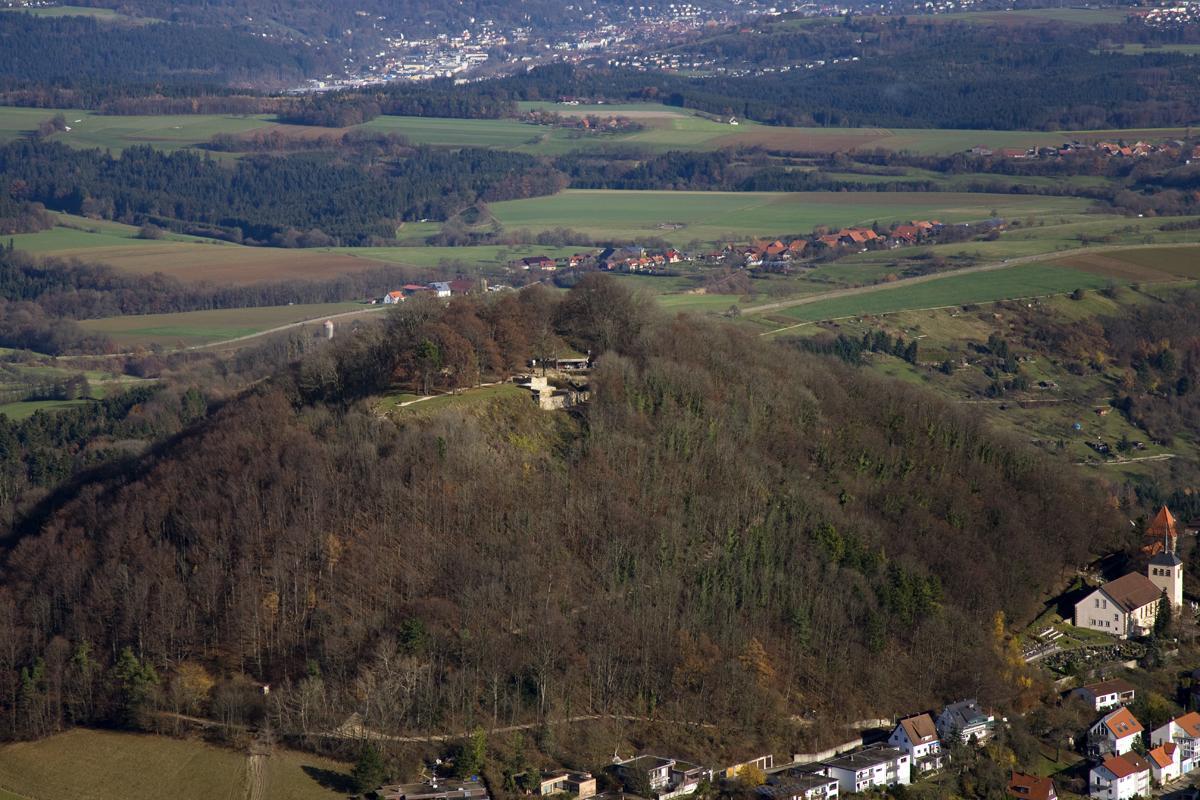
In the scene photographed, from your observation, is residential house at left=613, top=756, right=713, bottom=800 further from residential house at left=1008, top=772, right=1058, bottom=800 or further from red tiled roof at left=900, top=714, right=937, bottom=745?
residential house at left=1008, top=772, right=1058, bottom=800

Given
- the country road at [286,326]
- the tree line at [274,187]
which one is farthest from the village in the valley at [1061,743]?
the tree line at [274,187]

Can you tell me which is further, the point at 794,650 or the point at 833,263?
the point at 833,263

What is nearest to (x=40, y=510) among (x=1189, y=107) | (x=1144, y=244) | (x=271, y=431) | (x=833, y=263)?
(x=271, y=431)

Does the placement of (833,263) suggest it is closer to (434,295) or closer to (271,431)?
(434,295)

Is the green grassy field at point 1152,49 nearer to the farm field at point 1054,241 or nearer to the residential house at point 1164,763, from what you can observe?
the farm field at point 1054,241

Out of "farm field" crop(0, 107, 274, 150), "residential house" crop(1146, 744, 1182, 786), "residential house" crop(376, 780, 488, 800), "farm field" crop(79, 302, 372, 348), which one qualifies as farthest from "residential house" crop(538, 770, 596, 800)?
"farm field" crop(0, 107, 274, 150)

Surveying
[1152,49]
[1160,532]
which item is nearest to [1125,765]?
[1160,532]

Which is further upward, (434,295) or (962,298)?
(434,295)
